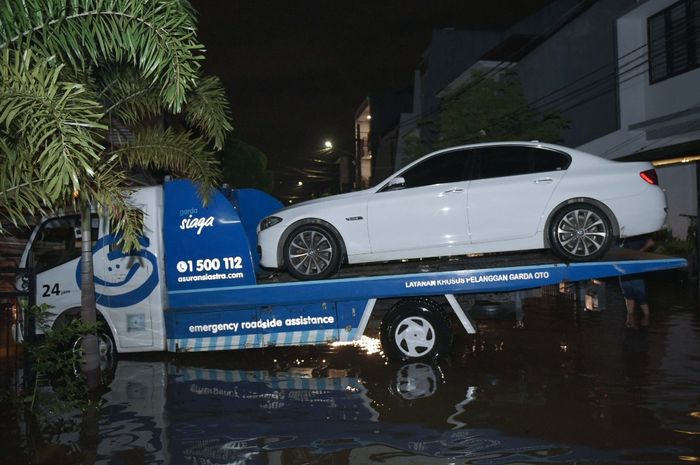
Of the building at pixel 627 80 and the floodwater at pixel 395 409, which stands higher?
the building at pixel 627 80

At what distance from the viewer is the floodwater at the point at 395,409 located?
18.6 feet

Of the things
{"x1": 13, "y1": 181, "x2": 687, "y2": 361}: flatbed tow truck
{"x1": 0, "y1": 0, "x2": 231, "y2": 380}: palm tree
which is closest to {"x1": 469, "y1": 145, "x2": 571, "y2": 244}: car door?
{"x1": 13, "y1": 181, "x2": 687, "y2": 361}: flatbed tow truck

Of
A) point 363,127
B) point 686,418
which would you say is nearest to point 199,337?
point 686,418

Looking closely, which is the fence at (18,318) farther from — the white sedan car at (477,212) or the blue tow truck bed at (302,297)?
the white sedan car at (477,212)

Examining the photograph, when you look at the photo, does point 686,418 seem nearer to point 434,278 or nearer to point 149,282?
point 434,278

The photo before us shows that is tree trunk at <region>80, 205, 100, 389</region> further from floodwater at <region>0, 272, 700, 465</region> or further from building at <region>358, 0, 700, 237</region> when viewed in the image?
building at <region>358, 0, 700, 237</region>

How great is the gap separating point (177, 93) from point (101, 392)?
471 centimetres

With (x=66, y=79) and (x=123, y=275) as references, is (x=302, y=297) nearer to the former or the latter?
(x=123, y=275)

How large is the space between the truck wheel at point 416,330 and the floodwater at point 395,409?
0.65ft

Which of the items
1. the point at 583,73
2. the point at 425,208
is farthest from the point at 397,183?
the point at 583,73

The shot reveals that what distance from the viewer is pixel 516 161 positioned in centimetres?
834

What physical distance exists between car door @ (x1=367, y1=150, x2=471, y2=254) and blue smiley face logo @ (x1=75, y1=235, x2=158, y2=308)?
2969 mm

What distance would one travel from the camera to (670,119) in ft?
58.0

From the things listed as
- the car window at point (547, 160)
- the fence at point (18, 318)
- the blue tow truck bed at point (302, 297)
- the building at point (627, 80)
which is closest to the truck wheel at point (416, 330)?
the blue tow truck bed at point (302, 297)
